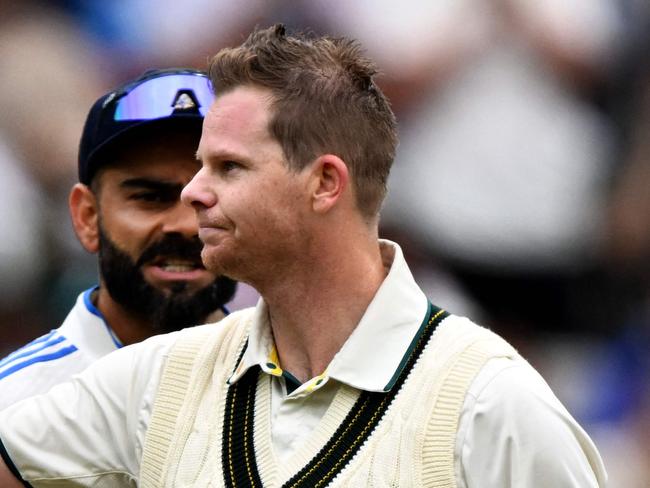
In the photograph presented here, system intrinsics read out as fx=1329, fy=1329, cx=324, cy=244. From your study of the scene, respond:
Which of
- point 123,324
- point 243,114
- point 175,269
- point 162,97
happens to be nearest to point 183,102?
point 162,97

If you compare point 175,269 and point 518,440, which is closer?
point 518,440

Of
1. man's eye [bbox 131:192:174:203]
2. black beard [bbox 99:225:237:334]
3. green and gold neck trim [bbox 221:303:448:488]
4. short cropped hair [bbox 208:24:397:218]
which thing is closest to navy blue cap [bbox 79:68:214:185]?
man's eye [bbox 131:192:174:203]

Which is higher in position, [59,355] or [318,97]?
[318,97]

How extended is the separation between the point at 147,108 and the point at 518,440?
Result: 1437mm

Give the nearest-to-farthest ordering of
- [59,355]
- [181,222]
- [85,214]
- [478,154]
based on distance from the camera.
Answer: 1. [59,355]
2. [181,222]
3. [85,214]
4. [478,154]

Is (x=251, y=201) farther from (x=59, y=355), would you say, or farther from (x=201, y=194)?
(x=59, y=355)

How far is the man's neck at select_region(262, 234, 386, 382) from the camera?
7.14 feet

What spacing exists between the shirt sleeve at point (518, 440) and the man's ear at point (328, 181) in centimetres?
41

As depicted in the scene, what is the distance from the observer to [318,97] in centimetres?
219

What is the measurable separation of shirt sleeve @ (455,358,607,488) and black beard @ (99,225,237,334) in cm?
118

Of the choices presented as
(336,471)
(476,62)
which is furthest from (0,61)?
(336,471)

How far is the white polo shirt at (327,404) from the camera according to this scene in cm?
190

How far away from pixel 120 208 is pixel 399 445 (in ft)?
4.28

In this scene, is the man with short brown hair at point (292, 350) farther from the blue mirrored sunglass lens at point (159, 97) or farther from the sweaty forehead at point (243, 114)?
the blue mirrored sunglass lens at point (159, 97)
